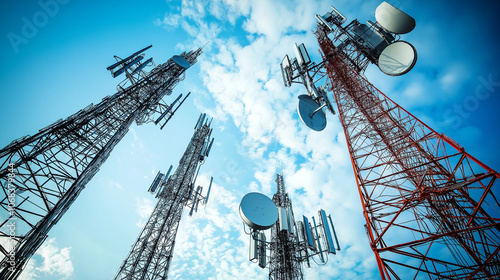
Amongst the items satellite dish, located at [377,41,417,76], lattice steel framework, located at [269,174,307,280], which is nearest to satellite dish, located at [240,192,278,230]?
lattice steel framework, located at [269,174,307,280]

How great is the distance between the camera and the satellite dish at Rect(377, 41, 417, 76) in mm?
10343

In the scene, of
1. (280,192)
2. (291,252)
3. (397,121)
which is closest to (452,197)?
(397,121)

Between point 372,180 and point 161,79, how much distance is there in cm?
1506

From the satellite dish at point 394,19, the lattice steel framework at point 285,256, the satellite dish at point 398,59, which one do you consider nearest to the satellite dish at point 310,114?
the satellite dish at point 398,59

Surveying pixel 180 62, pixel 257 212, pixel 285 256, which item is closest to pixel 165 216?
pixel 257 212

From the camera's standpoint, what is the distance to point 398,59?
10.9 metres

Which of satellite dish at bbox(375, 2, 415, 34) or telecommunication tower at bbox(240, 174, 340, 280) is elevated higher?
satellite dish at bbox(375, 2, 415, 34)

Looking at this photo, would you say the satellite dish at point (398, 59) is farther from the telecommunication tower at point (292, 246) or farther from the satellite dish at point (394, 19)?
the telecommunication tower at point (292, 246)

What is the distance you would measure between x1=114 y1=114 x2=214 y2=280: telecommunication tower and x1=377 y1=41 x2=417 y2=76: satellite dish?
16.4m

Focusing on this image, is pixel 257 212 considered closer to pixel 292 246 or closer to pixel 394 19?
pixel 292 246

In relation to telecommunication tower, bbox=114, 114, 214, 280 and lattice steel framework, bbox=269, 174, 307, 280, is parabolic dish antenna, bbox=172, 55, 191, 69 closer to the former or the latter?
telecommunication tower, bbox=114, 114, 214, 280

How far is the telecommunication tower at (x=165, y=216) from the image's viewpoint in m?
12.3

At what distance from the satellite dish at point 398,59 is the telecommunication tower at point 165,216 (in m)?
16.4

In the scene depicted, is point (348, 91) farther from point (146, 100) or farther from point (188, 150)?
point (188, 150)
